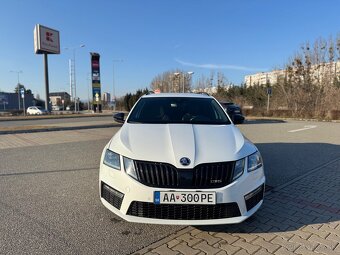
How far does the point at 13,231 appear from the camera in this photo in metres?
3.26

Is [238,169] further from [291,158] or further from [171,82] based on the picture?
[171,82]

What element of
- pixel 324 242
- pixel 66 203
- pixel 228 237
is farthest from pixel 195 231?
pixel 66 203

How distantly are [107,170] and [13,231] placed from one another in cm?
129

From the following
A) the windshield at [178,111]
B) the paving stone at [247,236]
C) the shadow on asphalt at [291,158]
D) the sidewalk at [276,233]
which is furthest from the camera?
the shadow on asphalt at [291,158]

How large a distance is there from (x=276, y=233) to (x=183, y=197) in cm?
130

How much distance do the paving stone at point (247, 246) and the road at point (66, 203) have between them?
743 mm

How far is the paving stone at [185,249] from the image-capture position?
289cm

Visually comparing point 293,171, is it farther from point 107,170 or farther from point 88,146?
point 88,146

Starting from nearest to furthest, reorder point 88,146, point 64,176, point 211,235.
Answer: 1. point 211,235
2. point 64,176
3. point 88,146

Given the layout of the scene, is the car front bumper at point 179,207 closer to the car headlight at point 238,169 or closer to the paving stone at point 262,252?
the car headlight at point 238,169

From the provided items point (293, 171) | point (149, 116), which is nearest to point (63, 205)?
point (149, 116)

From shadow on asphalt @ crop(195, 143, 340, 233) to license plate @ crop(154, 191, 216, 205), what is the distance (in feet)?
2.43

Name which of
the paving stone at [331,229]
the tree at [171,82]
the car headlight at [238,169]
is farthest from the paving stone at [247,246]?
the tree at [171,82]

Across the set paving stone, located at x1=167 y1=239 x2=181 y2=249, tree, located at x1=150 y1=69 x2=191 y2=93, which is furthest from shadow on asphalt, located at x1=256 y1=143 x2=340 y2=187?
tree, located at x1=150 y1=69 x2=191 y2=93
